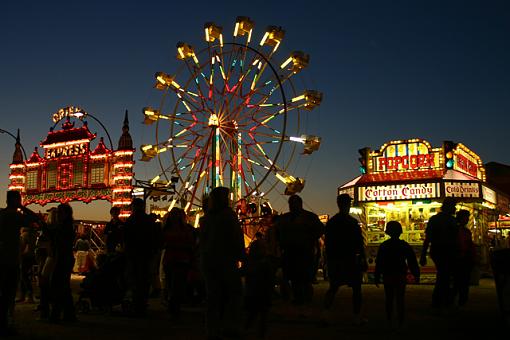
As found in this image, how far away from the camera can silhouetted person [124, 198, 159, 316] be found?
895 cm

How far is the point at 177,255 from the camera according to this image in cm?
884

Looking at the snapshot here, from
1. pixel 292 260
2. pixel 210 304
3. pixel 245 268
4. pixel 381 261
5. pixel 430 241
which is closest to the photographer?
pixel 210 304

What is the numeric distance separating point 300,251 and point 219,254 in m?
2.21

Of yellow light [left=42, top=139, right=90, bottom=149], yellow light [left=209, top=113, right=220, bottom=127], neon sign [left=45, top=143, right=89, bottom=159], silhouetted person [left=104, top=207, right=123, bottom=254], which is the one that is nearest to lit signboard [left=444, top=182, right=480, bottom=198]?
yellow light [left=209, top=113, right=220, bottom=127]

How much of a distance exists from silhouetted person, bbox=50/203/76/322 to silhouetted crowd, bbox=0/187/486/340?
0.5 inches

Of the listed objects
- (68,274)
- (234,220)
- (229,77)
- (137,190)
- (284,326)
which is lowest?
(284,326)

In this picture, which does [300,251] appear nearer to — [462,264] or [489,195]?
[462,264]

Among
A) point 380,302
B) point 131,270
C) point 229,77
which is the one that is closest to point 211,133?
point 229,77

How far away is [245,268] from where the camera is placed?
7.00 metres

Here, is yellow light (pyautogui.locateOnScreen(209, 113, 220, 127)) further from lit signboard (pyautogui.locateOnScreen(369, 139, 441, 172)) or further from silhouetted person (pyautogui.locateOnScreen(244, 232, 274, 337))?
silhouetted person (pyautogui.locateOnScreen(244, 232, 274, 337))

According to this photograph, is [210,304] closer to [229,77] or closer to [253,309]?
[253,309]

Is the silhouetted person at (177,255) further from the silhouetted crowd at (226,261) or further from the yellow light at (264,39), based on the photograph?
the yellow light at (264,39)

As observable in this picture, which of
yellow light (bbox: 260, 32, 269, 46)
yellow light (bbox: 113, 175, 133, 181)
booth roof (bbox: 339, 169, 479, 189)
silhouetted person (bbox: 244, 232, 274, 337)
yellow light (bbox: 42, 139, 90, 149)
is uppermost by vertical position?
yellow light (bbox: 260, 32, 269, 46)

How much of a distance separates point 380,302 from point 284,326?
13.1 feet
